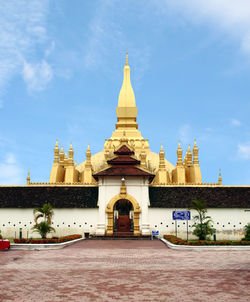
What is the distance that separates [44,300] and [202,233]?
18731 millimetres

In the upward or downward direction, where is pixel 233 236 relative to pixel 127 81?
downward

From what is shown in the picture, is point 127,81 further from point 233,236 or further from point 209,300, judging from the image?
point 209,300

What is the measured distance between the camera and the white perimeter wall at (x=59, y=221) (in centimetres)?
3095

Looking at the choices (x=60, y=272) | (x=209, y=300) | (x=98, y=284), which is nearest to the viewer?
(x=209, y=300)

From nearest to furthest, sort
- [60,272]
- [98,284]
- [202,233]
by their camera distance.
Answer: [98,284] < [60,272] < [202,233]

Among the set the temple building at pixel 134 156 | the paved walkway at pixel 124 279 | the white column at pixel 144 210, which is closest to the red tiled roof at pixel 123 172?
the white column at pixel 144 210

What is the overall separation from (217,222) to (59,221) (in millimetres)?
12823

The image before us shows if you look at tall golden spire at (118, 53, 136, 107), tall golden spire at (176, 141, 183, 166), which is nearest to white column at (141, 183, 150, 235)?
tall golden spire at (176, 141, 183, 166)

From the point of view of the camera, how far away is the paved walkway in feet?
29.0

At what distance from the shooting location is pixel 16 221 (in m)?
31.2

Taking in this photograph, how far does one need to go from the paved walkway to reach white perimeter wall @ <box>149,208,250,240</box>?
14.7 meters

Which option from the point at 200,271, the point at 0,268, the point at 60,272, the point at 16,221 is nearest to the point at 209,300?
the point at 200,271

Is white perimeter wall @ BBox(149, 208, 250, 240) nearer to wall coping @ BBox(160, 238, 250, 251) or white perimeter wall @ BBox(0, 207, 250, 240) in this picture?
white perimeter wall @ BBox(0, 207, 250, 240)

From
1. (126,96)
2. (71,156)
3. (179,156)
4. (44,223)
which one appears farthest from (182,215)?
(126,96)
